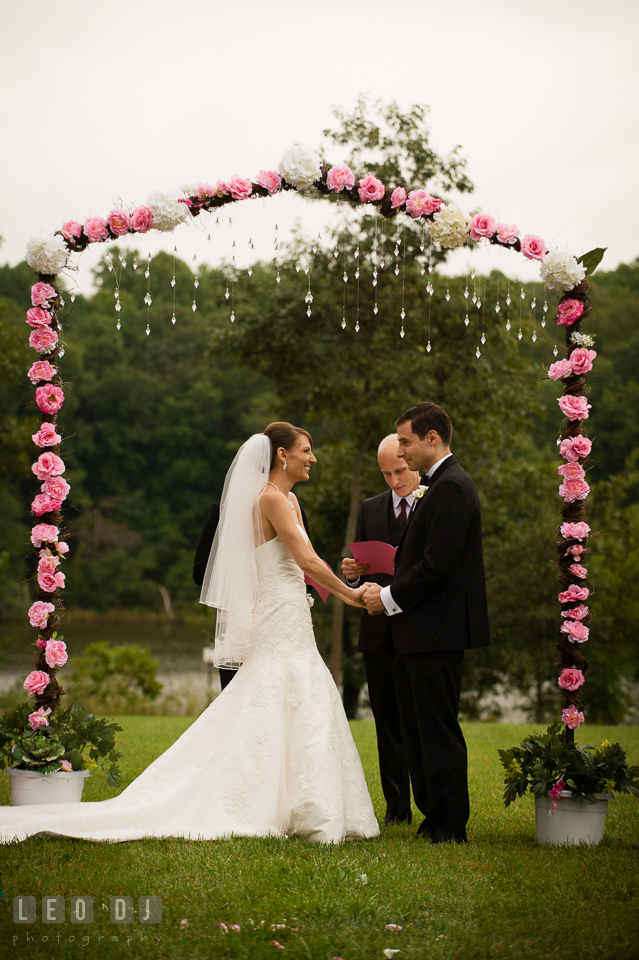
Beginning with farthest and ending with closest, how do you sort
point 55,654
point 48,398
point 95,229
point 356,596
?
point 95,229 → point 48,398 → point 55,654 → point 356,596

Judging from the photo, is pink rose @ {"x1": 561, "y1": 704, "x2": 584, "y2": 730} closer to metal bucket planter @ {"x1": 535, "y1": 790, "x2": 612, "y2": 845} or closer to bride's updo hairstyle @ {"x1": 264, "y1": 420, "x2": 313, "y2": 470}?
metal bucket planter @ {"x1": 535, "y1": 790, "x2": 612, "y2": 845}

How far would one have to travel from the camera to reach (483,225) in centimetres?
503

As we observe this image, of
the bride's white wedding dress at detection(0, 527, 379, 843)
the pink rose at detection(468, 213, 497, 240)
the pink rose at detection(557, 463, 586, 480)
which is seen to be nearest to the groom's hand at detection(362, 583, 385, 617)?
the bride's white wedding dress at detection(0, 527, 379, 843)

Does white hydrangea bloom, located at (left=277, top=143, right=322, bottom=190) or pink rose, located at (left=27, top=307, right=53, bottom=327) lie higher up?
white hydrangea bloom, located at (left=277, top=143, right=322, bottom=190)

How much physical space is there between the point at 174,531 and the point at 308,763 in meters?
33.5

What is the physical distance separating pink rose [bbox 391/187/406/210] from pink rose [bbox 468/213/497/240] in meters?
0.45

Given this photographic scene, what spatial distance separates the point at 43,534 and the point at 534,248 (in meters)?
3.54

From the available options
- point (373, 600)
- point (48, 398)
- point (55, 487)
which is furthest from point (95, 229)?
point (373, 600)

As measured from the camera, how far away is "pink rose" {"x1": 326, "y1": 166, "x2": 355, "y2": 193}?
5.06 meters

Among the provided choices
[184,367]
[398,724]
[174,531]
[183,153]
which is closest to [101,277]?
[184,367]

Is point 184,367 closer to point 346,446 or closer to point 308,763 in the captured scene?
point 346,446

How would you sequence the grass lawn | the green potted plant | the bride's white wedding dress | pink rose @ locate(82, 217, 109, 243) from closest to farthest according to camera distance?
the grass lawn → the bride's white wedding dress → the green potted plant → pink rose @ locate(82, 217, 109, 243)

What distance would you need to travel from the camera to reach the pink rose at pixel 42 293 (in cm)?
545

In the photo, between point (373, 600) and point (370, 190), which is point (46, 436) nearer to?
point (373, 600)
